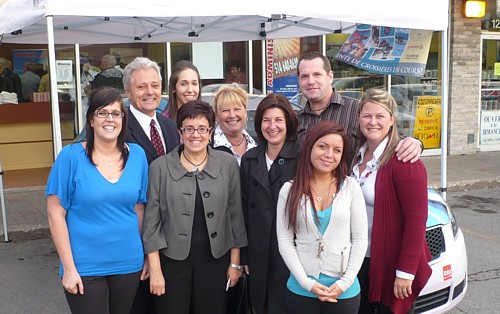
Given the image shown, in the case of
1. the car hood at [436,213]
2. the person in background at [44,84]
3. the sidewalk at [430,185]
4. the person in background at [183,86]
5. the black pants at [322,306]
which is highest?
the person in background at [44,84]

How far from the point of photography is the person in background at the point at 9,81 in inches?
394

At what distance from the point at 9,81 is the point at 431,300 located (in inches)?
339

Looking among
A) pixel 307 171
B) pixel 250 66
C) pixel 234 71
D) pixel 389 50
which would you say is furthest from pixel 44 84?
pixel 307 171

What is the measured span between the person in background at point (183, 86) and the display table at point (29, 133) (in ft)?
20.8

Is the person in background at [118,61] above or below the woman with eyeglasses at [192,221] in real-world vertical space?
above

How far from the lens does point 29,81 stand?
33.4 ft

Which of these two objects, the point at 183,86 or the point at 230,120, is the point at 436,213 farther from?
the point at 183,86

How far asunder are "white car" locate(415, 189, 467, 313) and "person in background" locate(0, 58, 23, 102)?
824cm

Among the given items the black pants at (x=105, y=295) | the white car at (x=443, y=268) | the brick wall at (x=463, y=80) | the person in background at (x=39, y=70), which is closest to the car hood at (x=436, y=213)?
the white car at (x=443, y=268)

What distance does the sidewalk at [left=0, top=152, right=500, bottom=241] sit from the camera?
261 inches

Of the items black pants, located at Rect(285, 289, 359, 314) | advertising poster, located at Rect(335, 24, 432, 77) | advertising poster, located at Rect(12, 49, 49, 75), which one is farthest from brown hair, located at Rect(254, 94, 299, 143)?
advertising poster, located at Rect(12, 49, 49, 75)

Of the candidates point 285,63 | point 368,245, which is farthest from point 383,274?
point 285,63

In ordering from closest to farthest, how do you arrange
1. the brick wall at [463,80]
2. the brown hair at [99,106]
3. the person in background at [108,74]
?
the brown hair at [99,106]
the person in background at [108,74]
the brick wall at [463,80]

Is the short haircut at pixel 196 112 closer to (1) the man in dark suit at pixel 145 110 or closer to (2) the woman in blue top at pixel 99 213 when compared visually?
(2) the woman in blue top at pixel 99 213
